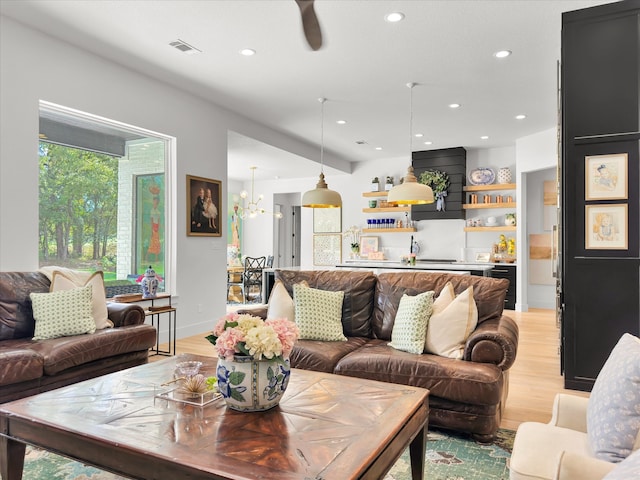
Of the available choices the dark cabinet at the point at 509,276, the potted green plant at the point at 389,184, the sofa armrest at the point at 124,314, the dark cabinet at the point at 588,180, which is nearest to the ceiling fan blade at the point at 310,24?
the dark cabinet at the point at 588,180

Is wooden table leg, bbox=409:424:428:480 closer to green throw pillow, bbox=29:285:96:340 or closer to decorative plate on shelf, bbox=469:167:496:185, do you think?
green throw pillow, bbox=29:285:96:340

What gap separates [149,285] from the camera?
15.8ft

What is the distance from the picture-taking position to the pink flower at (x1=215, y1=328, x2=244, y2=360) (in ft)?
6.05

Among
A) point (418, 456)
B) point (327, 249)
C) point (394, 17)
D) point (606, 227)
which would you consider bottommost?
point (418, 456)

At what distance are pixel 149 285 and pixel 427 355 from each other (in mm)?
3092

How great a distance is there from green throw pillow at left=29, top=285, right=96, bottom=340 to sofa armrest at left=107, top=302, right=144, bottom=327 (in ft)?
1.09

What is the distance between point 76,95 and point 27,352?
8.31ft

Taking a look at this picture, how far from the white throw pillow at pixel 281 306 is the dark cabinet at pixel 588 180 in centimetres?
222

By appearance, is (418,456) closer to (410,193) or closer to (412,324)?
(412,324)

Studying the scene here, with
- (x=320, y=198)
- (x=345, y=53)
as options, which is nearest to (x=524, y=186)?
(x=320, y=198)

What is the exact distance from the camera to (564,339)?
372cm

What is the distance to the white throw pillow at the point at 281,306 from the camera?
3.66 m

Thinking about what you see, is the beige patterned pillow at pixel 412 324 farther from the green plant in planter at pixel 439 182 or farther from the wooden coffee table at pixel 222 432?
the green plant in planter at pixel 439 182

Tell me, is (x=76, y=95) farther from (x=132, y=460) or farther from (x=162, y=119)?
(x=132, y=460)
